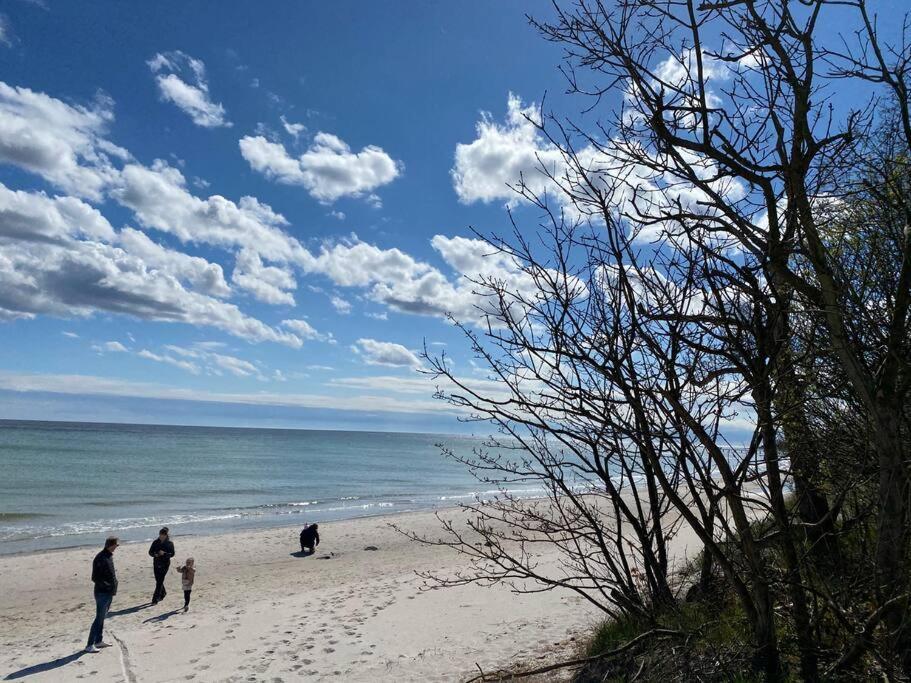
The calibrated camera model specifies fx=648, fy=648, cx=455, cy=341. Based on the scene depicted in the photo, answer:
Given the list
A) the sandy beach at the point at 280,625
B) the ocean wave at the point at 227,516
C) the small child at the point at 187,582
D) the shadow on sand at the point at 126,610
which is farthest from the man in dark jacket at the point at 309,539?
the small child at the point at 187,582

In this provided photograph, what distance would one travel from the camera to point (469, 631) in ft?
30.6

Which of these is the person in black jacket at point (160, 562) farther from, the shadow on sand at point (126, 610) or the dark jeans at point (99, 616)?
the dark jeans at point (99, 616)

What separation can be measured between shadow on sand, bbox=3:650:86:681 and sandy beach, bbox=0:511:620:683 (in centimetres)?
2

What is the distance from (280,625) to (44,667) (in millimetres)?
3378

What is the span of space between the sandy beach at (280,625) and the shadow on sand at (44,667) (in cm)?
2

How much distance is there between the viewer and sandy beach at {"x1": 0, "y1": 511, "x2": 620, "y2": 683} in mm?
8250

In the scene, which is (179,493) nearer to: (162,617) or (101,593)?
(162,617)

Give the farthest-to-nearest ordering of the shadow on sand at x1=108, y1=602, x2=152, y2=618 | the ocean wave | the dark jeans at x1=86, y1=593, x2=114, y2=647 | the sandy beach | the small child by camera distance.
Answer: the ocean wave < the small child < the shadow on sand at x1=108, y1=602, x2=152, y2=618 < the dark jeans at x1=86, y1=593, x2=114, y2=647 < the sandy beach

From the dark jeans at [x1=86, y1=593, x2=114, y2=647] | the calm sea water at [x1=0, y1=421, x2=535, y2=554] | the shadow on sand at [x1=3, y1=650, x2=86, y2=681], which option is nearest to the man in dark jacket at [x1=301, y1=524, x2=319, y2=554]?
the calm sea water at [x1=0, y1=421, x2=535, y2=554]

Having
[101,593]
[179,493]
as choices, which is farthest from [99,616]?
[179,493]

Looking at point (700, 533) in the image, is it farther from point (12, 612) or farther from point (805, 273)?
point (12, 612)

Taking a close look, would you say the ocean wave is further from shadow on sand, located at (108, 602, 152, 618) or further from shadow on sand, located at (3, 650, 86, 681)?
shadow on sand, located at (3, 650, 86, 681)

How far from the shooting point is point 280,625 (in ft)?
35.8

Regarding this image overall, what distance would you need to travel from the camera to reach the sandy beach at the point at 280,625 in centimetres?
825
